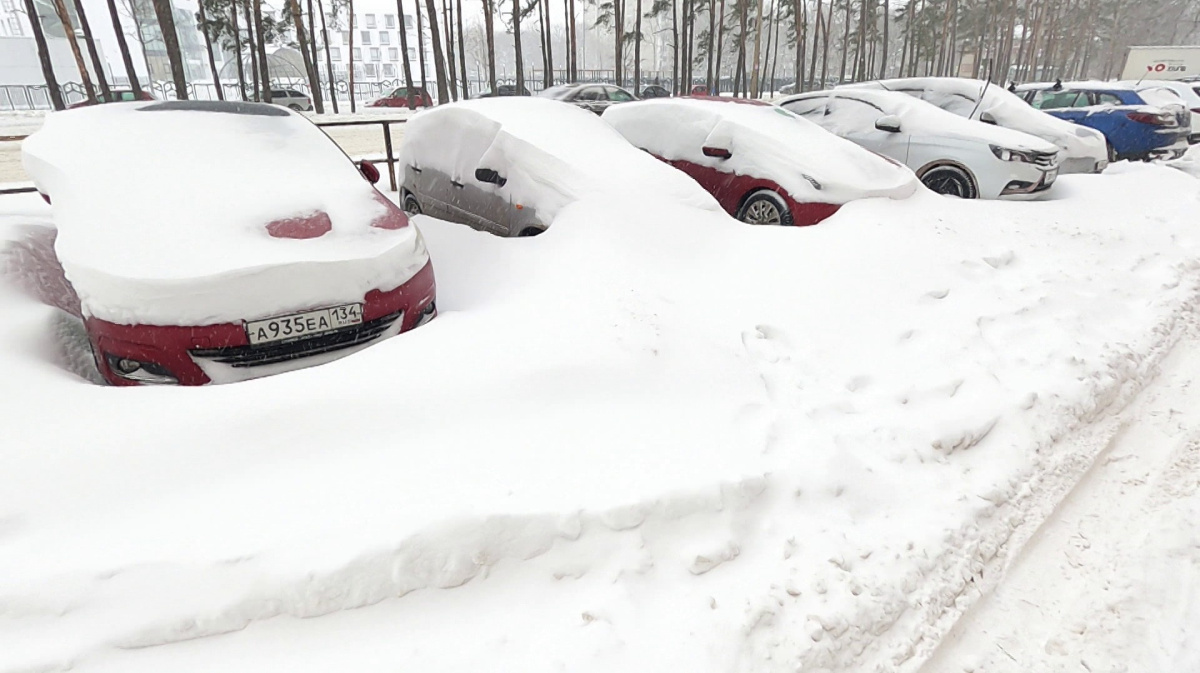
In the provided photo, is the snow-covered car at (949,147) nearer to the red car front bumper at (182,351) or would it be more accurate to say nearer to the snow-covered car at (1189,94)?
the snow-covered car at (1189,94)

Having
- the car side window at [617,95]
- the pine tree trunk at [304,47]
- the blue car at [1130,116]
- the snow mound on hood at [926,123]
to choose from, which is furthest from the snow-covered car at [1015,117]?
the pine tree trunk at [304,47]

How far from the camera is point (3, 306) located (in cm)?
293

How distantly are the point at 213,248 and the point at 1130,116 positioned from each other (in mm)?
12305

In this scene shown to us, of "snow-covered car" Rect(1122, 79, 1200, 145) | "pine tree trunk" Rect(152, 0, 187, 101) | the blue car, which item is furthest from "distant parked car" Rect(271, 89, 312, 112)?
"snow-covered car" Rect(1122, 79, 1200, 145)

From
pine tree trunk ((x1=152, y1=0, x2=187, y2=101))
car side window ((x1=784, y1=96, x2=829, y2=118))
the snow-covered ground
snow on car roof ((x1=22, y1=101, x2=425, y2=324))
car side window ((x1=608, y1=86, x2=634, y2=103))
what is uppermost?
pine tree trunk ((x1=152, y1=0, x2=187, y2=101))

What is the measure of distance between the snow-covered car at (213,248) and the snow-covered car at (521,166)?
1.21 metres

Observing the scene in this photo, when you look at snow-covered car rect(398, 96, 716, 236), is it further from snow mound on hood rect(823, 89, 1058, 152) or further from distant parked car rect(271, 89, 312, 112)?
distant parked car rect(271, 89, 312, 112)

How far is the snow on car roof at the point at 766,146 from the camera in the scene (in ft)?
17.1

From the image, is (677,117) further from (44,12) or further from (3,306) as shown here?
(44,12)

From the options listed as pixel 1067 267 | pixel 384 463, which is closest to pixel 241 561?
pixel 384 463

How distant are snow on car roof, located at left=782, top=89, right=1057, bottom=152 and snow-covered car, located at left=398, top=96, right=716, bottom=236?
386cm

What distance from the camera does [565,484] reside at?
2188 millimetres

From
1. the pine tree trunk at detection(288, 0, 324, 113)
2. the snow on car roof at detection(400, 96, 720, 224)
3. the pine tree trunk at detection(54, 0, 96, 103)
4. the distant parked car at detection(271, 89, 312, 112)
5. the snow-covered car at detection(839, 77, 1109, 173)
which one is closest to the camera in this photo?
the snow on car roof at detection(400, 96, 720, 224)

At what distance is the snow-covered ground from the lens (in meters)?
1.75
